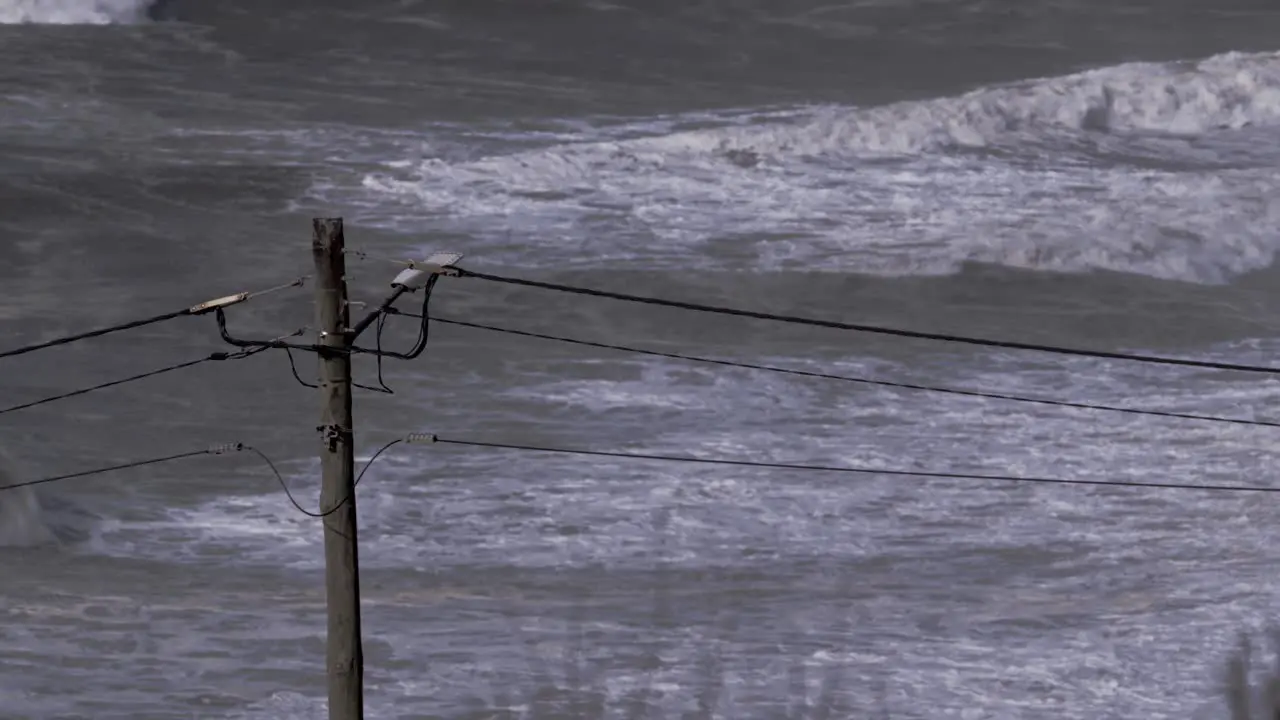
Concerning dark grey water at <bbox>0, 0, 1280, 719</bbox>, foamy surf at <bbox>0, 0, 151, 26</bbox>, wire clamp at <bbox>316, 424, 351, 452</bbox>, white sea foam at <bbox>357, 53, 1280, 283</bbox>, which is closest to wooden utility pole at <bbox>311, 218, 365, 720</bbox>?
wire clamp at <bbox>316, 424, 351, 452</bbox>

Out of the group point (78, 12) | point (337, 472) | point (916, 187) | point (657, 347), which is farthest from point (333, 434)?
point (78, 12)

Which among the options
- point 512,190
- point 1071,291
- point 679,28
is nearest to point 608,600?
point 1071,291

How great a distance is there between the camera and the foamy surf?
52.5 metres

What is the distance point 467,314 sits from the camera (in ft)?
95.4

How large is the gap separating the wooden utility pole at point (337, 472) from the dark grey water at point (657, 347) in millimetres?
4732

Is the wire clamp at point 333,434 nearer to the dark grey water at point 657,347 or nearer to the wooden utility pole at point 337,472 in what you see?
the wooden utility pole at point 337,472

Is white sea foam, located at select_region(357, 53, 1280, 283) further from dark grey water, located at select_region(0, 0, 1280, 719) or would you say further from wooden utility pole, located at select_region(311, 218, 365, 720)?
wooden utility pole, located at select_region(311, 218, 365, 720)

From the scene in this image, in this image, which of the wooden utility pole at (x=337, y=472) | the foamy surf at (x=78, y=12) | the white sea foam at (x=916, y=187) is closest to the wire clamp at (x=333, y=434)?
the wooden utility pole at (x=337, y=472)

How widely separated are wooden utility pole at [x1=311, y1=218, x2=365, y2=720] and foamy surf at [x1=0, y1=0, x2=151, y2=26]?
45766 mm

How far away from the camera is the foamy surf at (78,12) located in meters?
52.5

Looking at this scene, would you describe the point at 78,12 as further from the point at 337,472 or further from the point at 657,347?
the point at 337,472

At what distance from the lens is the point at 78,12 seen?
52.6m

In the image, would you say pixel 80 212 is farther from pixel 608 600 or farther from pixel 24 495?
pixel 608 600

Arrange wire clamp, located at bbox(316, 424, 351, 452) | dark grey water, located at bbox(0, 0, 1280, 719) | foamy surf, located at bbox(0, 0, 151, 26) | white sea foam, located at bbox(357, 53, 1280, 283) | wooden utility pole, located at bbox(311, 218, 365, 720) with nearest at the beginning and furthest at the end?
wooden utility pole, located at bbox(311, 218, 365, 720) → wire clamp, located at bbox(316, 424, 351, 452) → dark grey water, located at bbox(0, 0, 1280, 719) → white sea foam, located at bbox(357, 53, 1280, 283) → foamy surf, located at bbox(0, 0, 151, 26)
